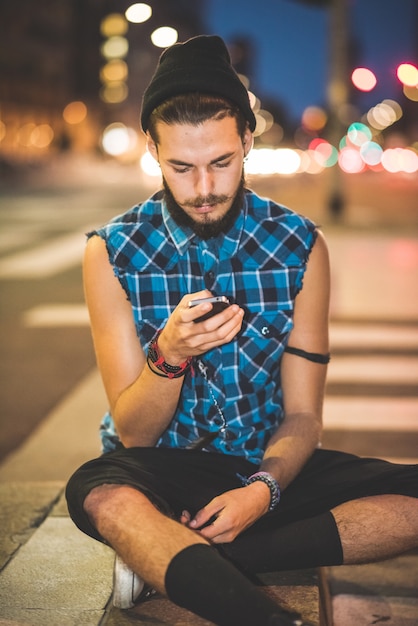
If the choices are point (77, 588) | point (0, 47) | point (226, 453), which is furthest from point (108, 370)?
point (0, 47)

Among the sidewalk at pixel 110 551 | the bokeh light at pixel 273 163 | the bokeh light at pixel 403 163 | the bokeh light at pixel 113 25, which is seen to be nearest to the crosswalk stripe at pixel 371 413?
the sidewalk at pixel 110 551

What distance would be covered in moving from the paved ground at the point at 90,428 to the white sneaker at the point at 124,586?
0.04 meters

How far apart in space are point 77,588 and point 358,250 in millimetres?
10910

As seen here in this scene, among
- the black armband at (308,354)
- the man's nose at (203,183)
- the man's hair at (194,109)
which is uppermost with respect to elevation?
the man's hair at (194,109)

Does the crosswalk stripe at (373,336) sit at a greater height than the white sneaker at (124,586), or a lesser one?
lesser

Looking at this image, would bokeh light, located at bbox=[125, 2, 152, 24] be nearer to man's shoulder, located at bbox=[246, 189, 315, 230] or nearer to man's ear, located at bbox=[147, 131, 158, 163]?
man's ear, located at bbox=[147, 131, 158, 163]

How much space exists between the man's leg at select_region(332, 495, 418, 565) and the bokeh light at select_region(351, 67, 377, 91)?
50.8 ft

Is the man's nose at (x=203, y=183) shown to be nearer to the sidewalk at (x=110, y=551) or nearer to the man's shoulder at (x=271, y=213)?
the man's shoulder at (x=271, y=213)

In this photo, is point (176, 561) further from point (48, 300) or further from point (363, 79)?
point (363, 79)

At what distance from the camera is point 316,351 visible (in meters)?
2.95

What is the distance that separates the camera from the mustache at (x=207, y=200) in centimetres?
278

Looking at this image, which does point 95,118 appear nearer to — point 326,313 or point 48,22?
point 48,22

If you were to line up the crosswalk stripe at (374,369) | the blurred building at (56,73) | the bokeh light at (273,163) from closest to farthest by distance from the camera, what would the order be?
the crosswalk stripe at (374,369) < the bokeh light at (273,163) < the blurred building at (56,73)

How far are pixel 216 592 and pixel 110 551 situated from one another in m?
1.05
